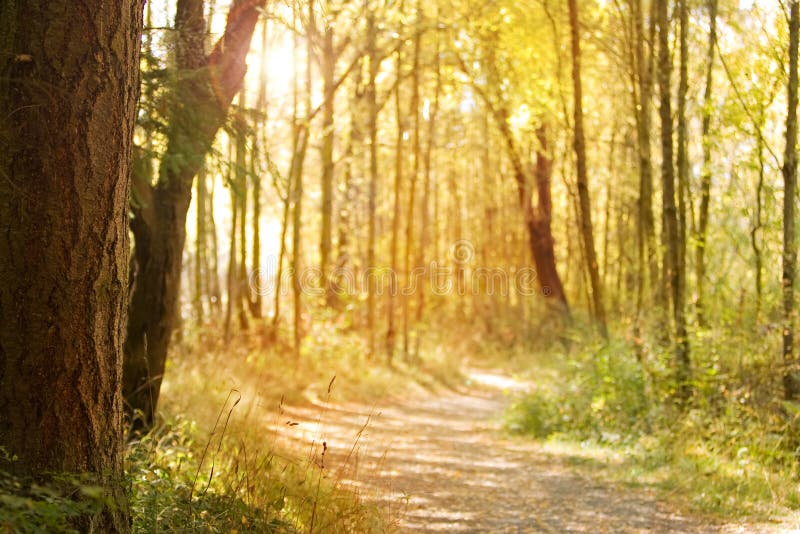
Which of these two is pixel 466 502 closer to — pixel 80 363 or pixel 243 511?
pixel 243 511

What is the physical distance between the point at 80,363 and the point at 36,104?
3.58 ft

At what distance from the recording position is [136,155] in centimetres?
603

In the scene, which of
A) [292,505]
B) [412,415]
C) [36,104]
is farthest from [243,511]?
[412,415]

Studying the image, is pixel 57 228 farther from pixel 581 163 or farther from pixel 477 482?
pixel 581 163

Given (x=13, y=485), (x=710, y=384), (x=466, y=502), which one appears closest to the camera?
(x=13, y=485)

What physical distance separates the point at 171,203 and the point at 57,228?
363cm

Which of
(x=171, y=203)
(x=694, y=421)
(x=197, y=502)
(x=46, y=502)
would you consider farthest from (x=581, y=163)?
(x=46, y=502)

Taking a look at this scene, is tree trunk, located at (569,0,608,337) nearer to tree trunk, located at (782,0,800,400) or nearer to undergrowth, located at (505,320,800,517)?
undergrowth, located at (505,320,800,517)

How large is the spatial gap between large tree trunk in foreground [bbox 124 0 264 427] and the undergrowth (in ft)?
14.5

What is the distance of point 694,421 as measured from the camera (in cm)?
801

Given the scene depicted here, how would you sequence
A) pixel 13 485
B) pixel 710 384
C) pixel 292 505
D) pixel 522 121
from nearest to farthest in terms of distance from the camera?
1. pixel 13 485
2. pixel 292 505
3. pixel 710 384
4. pixel 522 121

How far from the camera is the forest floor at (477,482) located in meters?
5.70

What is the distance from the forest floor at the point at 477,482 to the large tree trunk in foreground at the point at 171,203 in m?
1.44

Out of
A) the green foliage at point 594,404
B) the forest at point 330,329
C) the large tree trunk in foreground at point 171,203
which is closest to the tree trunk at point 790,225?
the forest at point 330,329
